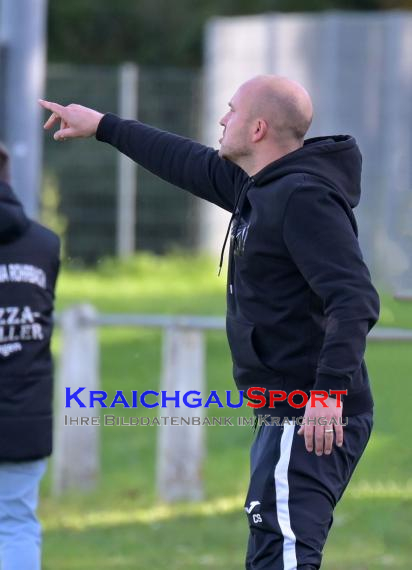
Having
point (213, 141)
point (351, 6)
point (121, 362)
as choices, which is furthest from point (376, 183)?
point (351, 6)

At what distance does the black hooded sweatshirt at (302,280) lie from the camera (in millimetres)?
3895

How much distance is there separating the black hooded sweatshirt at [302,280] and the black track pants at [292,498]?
0.37ft

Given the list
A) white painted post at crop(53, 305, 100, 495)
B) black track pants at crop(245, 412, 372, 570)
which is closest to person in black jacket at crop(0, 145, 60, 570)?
black track pants at crop(245, 412, 372, 570)

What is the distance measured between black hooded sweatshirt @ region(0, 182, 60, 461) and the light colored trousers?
0.25ft

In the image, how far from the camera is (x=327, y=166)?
4.12 meters

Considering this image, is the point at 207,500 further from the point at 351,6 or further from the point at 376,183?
the point at 351,6

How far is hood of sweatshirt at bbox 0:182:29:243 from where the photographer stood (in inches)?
195

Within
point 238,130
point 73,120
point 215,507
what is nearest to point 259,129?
point 238,130

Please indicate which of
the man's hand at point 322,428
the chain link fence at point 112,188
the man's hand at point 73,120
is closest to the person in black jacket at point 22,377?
the man's hand at point 73,120

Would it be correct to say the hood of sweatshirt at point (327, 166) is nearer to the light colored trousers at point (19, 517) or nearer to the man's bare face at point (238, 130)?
the man's bare face at point (238, 130)

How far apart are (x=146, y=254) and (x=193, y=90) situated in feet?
7.36

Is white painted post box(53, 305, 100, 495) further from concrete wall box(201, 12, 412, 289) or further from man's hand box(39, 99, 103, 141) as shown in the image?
concrete wall box(201, 12, 412, 289)

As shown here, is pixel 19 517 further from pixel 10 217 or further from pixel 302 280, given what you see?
pixel 302 280

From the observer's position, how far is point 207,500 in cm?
777
